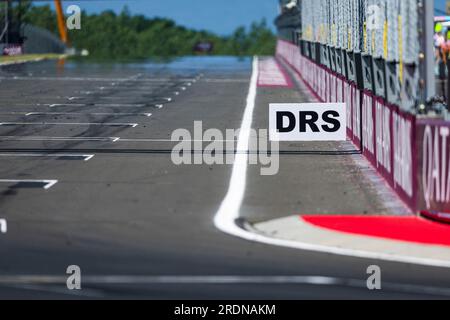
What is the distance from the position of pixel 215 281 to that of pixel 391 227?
3988 millimetres

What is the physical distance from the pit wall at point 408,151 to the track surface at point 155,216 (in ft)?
1.64

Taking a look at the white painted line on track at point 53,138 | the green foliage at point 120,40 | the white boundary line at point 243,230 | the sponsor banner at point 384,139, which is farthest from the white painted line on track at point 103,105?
the green foliage at point 120,40

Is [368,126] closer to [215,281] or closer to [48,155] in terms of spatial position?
[48,155]

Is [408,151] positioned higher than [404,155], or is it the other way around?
[408,151]

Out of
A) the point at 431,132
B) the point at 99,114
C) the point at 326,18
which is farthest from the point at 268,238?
the point at 326,18

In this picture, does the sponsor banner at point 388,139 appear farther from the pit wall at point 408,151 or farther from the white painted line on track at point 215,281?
the white painted line on track at point 215,281

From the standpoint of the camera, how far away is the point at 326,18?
136 feet

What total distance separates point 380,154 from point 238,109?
1828 centimetres

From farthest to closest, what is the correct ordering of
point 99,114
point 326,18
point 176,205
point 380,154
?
point 326,18 < point 99,114 < point 380,154 < point 176,205

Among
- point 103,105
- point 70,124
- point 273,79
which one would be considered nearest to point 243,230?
point 70,124

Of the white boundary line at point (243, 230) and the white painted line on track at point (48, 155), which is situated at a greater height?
the white boundary line at point (243, 230)

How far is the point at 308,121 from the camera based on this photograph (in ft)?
77.6

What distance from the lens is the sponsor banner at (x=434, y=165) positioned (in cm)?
1595
